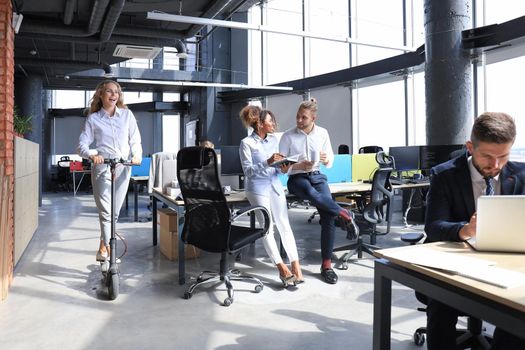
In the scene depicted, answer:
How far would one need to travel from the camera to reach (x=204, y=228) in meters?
3.17

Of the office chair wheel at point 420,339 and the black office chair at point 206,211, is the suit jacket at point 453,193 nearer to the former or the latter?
the office chair wheel at point 420,339

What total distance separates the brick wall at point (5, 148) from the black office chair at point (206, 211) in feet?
4.73

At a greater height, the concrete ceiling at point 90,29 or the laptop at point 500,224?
the concrete ceiling at point 90,29

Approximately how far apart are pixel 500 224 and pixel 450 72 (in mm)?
4875

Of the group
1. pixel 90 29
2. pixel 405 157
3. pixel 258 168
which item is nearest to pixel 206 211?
pixel 258 168

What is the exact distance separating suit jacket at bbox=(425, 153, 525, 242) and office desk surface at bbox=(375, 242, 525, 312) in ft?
0.39

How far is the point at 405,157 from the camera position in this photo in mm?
5770

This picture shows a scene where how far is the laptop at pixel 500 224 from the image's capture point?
145 cm

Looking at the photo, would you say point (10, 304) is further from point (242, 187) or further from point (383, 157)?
point (383, 157)

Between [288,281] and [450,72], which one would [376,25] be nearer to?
[450,72]

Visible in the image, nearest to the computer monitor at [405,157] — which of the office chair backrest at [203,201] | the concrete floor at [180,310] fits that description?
the concrete floor at [180,310]

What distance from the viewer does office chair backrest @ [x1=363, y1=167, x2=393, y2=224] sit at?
14.1 feet

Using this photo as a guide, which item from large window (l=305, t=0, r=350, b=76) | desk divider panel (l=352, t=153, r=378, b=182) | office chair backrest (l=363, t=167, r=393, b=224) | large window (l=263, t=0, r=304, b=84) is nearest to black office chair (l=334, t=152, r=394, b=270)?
office chair backrest (l=363, t=167, r=393, b=224)

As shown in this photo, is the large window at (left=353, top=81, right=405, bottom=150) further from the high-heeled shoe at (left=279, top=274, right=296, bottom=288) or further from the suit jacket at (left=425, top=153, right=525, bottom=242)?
the suit jacket at (left=425, top=153, right=525, bottom=242)
